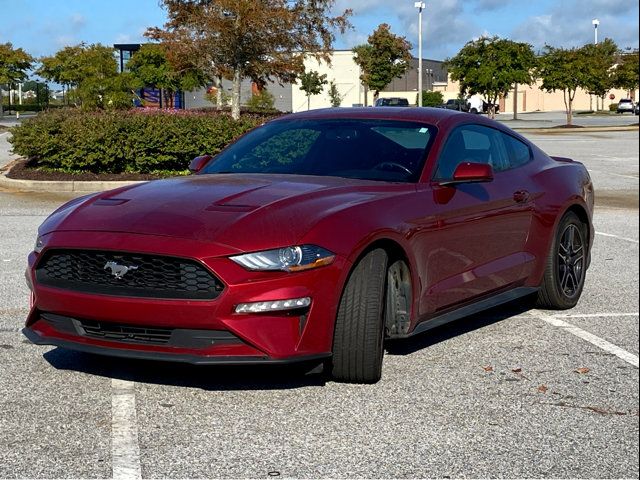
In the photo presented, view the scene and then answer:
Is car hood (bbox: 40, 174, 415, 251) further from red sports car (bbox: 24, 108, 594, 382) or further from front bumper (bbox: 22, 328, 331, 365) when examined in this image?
Result: front bumper (bbox: 22, 328, 331, 365)

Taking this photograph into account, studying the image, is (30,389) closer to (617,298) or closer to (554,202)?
(554,202)

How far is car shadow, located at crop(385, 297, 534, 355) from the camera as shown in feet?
19.7

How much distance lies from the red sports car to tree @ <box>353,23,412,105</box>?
208 feet

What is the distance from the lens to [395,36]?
7050 cm

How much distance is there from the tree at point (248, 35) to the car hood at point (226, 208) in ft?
89.8

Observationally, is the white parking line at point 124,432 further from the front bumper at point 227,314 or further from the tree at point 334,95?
the tree at point 334,95

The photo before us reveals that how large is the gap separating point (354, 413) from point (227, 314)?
77 centimetres

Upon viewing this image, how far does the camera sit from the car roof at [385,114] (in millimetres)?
6168

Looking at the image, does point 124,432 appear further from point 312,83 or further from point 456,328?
point 312,83

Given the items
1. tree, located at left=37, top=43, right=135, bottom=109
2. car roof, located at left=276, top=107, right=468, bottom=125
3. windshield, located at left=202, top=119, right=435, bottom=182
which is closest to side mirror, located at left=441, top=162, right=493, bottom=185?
windshield, located at left=202, top=119, right=435, bottom=182

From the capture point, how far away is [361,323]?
15.8 ft

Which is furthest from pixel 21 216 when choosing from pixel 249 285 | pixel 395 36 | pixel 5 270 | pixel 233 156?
pixel 395 36

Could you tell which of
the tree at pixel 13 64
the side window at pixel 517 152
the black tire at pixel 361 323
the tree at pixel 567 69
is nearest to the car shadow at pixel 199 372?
the black tire at pixel 361 323

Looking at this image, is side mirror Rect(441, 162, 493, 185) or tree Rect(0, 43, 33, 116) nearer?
side mirror Rect(441, 162, 493, 185)
